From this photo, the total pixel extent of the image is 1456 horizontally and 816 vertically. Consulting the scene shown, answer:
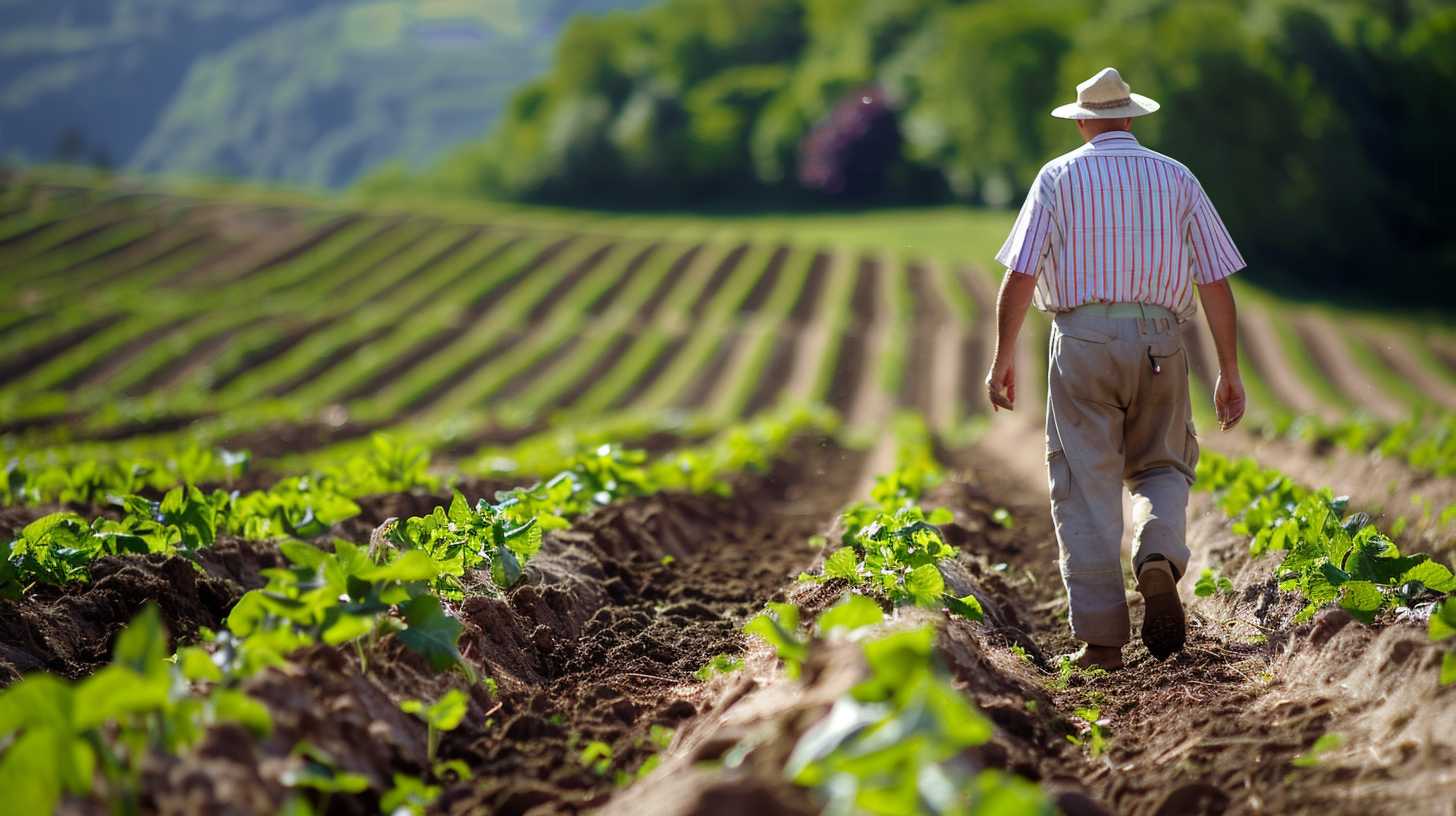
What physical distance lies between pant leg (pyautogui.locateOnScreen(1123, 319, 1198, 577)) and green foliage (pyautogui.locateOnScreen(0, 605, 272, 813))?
3.37 m

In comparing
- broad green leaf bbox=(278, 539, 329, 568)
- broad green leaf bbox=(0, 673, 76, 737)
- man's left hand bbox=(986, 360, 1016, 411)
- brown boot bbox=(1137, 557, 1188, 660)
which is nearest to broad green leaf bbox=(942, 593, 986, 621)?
brown boot bbox=(1137, 557, 1188, 660)

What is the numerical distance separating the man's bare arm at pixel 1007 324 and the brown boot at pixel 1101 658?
3.23 ft

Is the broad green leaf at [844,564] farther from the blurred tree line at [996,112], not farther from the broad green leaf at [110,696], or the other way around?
the blurred tree line at [996,112]

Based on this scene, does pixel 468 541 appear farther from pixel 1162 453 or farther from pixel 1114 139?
pixel 1114 139

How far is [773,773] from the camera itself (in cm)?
286

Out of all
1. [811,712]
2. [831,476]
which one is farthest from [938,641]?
[831,476]

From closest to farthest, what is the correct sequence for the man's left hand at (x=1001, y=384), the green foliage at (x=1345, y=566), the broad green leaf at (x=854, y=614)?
the broad green leaf at (x=854, y=614)
the green foliage at (x=1345, y=566)
the man's left hand at (x=1001, y=384)

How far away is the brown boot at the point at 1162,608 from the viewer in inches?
194

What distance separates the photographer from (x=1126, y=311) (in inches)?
198

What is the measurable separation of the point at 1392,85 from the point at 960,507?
147 feet

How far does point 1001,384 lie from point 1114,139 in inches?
40.8

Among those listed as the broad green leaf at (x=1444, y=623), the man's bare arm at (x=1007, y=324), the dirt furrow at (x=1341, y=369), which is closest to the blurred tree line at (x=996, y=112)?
the dirt furrow at (x=1341, y=369)

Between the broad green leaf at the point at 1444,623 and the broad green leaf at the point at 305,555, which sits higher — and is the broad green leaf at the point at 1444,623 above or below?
below

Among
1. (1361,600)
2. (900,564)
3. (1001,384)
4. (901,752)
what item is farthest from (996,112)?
(901,752)
